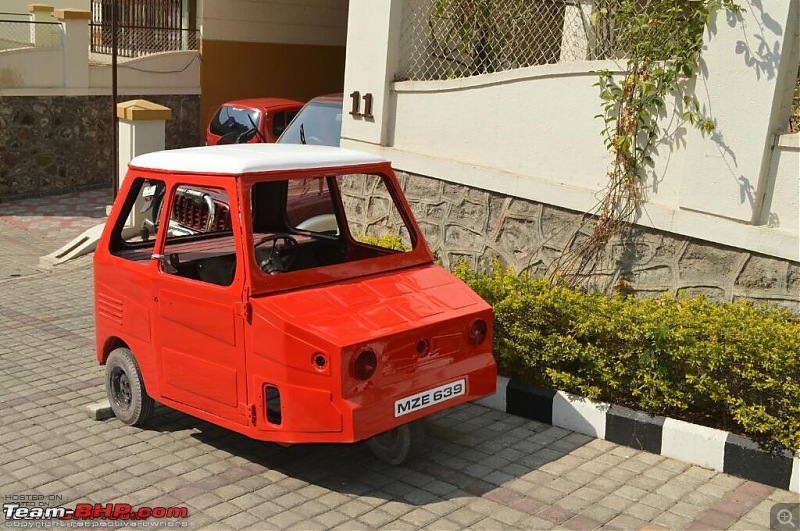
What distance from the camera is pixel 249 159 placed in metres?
5.90

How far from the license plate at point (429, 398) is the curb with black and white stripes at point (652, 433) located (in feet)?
3.72

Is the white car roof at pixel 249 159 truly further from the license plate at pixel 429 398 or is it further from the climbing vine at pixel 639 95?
the climbing vine at pixel 639 95

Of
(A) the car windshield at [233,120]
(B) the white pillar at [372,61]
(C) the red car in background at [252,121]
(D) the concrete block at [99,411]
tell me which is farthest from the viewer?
(A) the car windshield at [233,120]

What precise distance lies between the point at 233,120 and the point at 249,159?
890cm

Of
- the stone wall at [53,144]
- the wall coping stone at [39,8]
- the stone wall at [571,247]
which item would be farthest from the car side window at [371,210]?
the wall coping stone at [39,8]

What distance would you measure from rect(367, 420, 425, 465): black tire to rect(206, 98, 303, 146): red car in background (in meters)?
8.52

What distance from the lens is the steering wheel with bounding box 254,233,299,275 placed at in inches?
246

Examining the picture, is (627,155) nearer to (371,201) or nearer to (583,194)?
(583,194)

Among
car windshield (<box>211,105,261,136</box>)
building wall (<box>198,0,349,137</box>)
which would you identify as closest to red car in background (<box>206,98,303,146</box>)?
car windshield (<box>211,105,261,136</box>)

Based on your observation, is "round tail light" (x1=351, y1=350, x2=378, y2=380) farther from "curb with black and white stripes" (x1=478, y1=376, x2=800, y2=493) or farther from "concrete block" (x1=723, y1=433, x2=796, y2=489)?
"concrete block" (x1=723, y1=433, x2=796, y2=489)

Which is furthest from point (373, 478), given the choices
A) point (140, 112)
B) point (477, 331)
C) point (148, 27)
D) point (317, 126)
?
point (148, 27)

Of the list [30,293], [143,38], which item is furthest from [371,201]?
[143,38]

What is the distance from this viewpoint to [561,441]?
632 cm

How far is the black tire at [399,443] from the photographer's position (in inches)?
230
